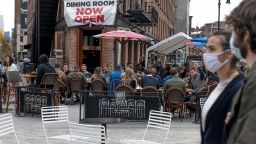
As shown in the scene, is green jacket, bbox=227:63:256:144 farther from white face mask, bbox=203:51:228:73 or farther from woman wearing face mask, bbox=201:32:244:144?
white face mask, bbox=203:51:228:73

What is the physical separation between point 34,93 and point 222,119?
9.42 meters

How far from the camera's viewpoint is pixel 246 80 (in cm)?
200

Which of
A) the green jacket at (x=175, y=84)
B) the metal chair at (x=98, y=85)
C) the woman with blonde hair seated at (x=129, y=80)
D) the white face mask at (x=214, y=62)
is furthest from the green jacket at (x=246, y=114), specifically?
the metal chair at (x=98, y=85)

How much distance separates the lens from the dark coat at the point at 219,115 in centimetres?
288

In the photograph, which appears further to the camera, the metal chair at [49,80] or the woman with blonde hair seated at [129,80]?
the woman with blonde hair seated at [129,80]

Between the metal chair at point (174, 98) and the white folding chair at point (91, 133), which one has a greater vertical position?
the white folding chair at point (91, 133)

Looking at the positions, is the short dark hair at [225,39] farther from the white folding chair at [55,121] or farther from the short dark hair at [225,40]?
the white folding chair at [55,121]

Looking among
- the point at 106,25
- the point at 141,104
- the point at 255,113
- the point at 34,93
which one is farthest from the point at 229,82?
the point at 106,25

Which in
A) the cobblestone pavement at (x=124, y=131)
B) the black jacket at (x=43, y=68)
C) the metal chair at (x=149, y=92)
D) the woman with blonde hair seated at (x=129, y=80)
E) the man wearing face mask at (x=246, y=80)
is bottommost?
the cobblestone pavement at (x=124, y=131)

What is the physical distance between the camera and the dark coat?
2.88 m

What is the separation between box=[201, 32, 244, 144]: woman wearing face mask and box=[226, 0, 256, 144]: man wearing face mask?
696 mm

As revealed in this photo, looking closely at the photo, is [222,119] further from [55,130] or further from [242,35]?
[55,130]

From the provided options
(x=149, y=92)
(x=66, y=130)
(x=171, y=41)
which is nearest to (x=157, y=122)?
(x=66, y=130)

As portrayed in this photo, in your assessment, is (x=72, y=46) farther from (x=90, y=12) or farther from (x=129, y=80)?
(x=129, y=80)
